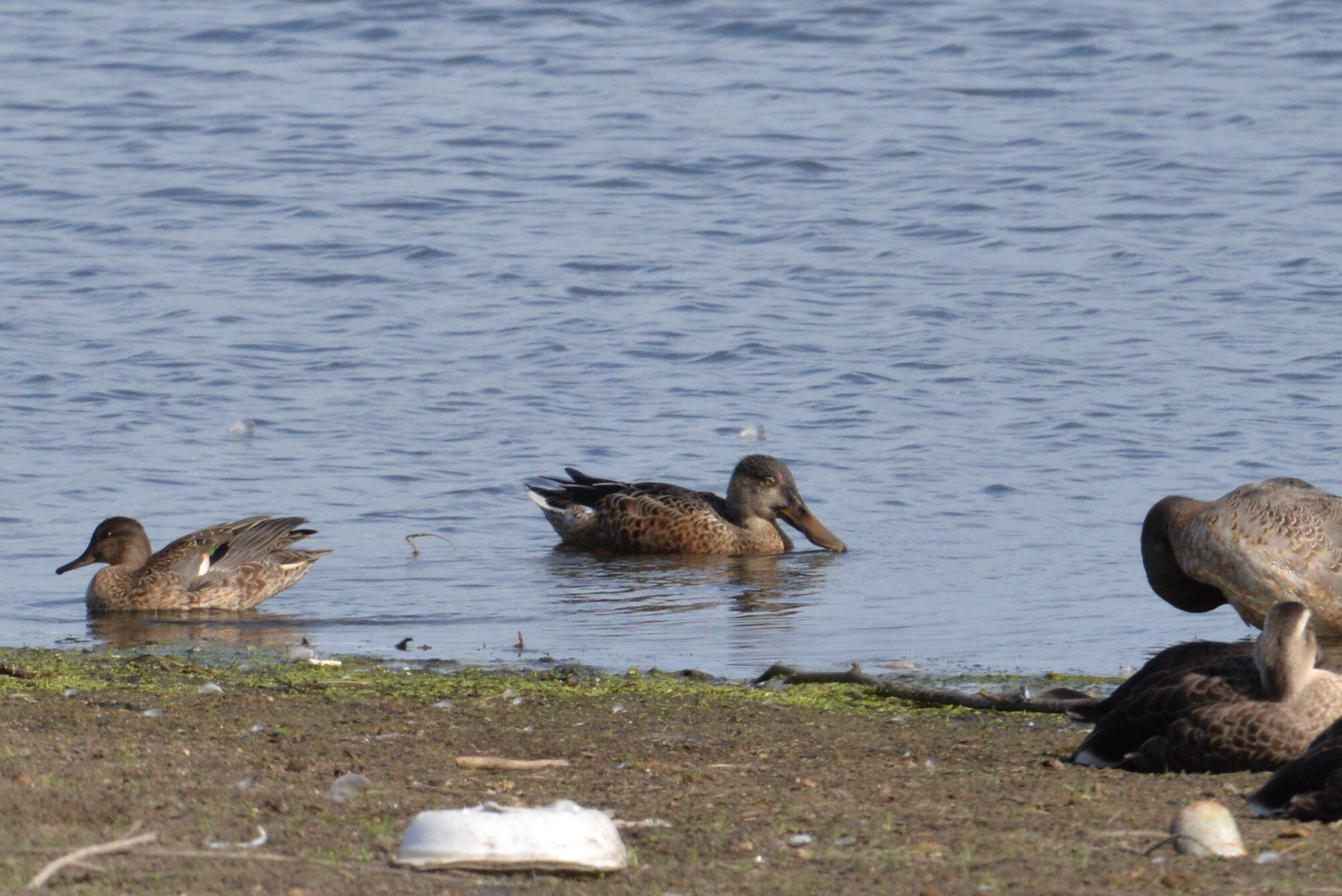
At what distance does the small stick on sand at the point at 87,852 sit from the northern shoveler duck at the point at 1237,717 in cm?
281

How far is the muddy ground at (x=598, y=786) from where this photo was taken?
174 inches

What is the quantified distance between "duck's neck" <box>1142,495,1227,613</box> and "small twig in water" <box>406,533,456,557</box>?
404 centimetres

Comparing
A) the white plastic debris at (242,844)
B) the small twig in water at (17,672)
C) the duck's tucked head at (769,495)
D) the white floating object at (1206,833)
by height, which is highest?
the white plastic debris at (242,844)

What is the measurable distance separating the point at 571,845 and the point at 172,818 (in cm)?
107

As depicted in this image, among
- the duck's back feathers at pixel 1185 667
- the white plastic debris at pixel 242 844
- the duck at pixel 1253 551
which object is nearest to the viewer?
the white plastic debris at pixel 242 844

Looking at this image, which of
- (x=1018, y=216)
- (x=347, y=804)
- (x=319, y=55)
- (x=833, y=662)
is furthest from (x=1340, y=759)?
(x=319, y=55)

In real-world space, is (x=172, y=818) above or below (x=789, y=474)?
above

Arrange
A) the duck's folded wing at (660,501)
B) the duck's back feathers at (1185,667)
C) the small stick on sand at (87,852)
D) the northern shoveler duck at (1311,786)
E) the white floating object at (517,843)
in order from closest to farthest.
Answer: the small stick on sand at (87,852) < the white floating object at (517,843) < the northern shoveler duck at (1311,786) < the duck's back feathers at (1185,667) < the duck's folded wing at (660,501)

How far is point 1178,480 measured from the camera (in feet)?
39.8

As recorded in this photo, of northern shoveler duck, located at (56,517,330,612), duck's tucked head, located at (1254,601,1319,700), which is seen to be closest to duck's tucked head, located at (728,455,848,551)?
northern shoveler duck, located at (56,517,330,612)

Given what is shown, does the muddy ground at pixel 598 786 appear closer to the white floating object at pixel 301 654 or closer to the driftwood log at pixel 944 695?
the driftwood log at pixel 944 695

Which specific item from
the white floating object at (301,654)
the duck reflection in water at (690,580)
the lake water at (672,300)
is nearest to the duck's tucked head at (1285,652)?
the lake water at (672,300)

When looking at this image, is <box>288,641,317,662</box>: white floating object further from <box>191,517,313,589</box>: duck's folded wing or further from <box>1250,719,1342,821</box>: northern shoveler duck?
<box>1250,719,1342,821</box>: northern shoveler duck

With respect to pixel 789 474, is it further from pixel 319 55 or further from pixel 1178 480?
pixel 319 55
